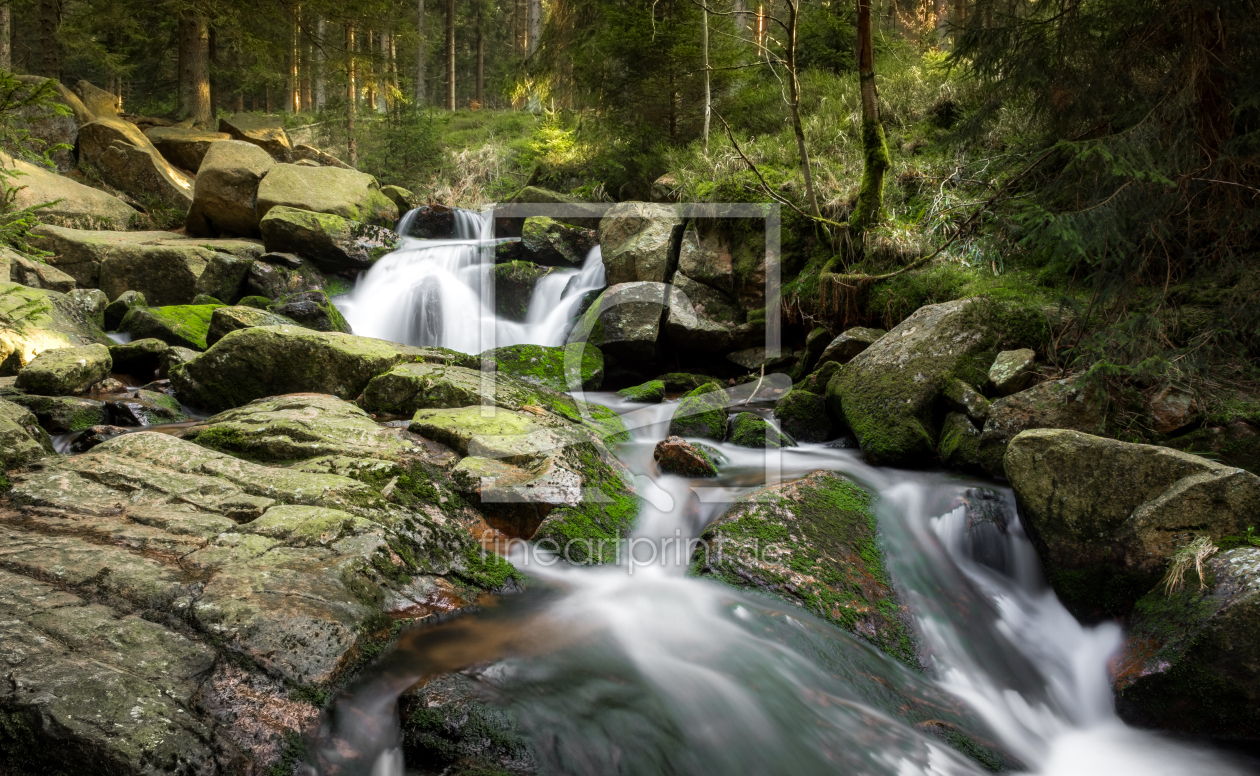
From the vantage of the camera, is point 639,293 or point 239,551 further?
point 639,293

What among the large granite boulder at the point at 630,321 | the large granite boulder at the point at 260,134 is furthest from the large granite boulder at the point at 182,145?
the large granite boulder at the point at 630,321

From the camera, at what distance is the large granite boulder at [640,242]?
1045 centimetres

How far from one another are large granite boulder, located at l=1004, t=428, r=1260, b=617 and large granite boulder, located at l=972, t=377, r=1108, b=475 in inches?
29.0

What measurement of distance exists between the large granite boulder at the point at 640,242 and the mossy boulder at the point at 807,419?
379 cm

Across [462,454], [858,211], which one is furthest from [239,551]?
[858,211]

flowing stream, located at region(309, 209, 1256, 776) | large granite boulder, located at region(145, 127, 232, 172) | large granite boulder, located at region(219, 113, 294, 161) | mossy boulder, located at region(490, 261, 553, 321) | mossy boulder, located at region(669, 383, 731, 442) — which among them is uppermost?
large granite boulder, located at region(219, 113, 294, 161)

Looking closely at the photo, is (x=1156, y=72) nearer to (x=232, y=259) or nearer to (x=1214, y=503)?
(x=1214, y=503)

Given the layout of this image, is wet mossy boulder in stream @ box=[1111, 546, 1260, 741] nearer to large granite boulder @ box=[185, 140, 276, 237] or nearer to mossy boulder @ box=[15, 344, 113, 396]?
mossy boulder @ box=[15, 344, 113, 396]

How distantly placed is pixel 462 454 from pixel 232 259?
9.18m

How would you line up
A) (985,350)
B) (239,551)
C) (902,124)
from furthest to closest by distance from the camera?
(902,124)
(985,350)
(239,551)

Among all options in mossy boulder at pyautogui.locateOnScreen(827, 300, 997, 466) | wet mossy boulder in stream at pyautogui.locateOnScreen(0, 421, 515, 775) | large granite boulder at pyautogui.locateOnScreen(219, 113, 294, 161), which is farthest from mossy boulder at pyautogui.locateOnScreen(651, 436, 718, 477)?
large granite boulder at pyautogui.locateOnScreen(219, 113, 294, 161)

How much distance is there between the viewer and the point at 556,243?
12.6 meters

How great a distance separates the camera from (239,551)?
11.3 ft

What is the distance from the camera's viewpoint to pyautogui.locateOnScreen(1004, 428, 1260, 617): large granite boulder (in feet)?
12.2
